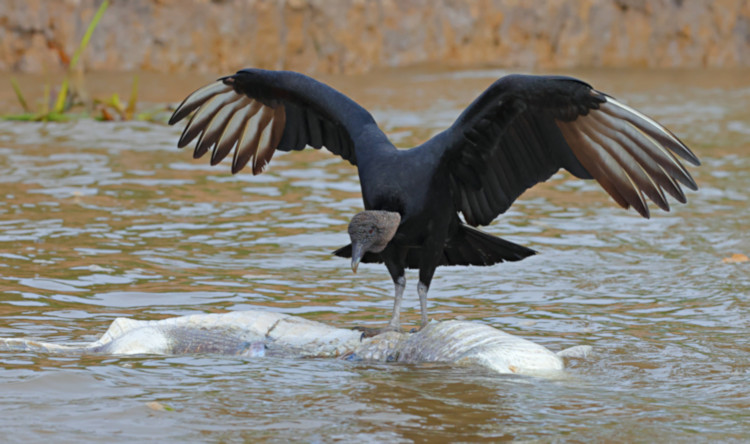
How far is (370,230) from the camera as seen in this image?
4.45 meters

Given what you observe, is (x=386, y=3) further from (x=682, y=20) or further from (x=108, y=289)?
(x=108, y=289)

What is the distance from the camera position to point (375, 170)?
4676mm

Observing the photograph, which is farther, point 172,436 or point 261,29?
point 261,29

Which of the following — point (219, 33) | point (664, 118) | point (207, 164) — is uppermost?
point (219, 33)

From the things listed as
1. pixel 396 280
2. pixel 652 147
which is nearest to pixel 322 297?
pixel 396 280

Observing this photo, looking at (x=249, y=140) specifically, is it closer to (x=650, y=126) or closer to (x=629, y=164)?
(x=629, y=164)

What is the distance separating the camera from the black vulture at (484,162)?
4539 millimetres

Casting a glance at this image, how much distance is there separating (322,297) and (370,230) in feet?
4.38

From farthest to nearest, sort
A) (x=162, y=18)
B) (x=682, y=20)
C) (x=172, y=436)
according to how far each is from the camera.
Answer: (x=682, y=20) < (x=162, y=18) < (x=172, y=436)

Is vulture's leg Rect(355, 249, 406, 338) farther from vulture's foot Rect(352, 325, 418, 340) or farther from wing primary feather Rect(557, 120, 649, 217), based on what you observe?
wing primary feather Rect(557, 120, 649, 217)

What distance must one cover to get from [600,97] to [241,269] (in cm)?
251

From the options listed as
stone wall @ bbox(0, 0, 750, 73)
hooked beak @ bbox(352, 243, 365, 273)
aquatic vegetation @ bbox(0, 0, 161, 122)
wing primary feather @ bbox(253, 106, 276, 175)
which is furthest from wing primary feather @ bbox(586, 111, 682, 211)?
stone wall @ bbox(0, 0, 750, 73)

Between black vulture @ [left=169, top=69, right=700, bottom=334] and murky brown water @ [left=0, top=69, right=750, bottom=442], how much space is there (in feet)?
1.63

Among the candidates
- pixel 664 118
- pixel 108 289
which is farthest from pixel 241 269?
pixel 664 118
